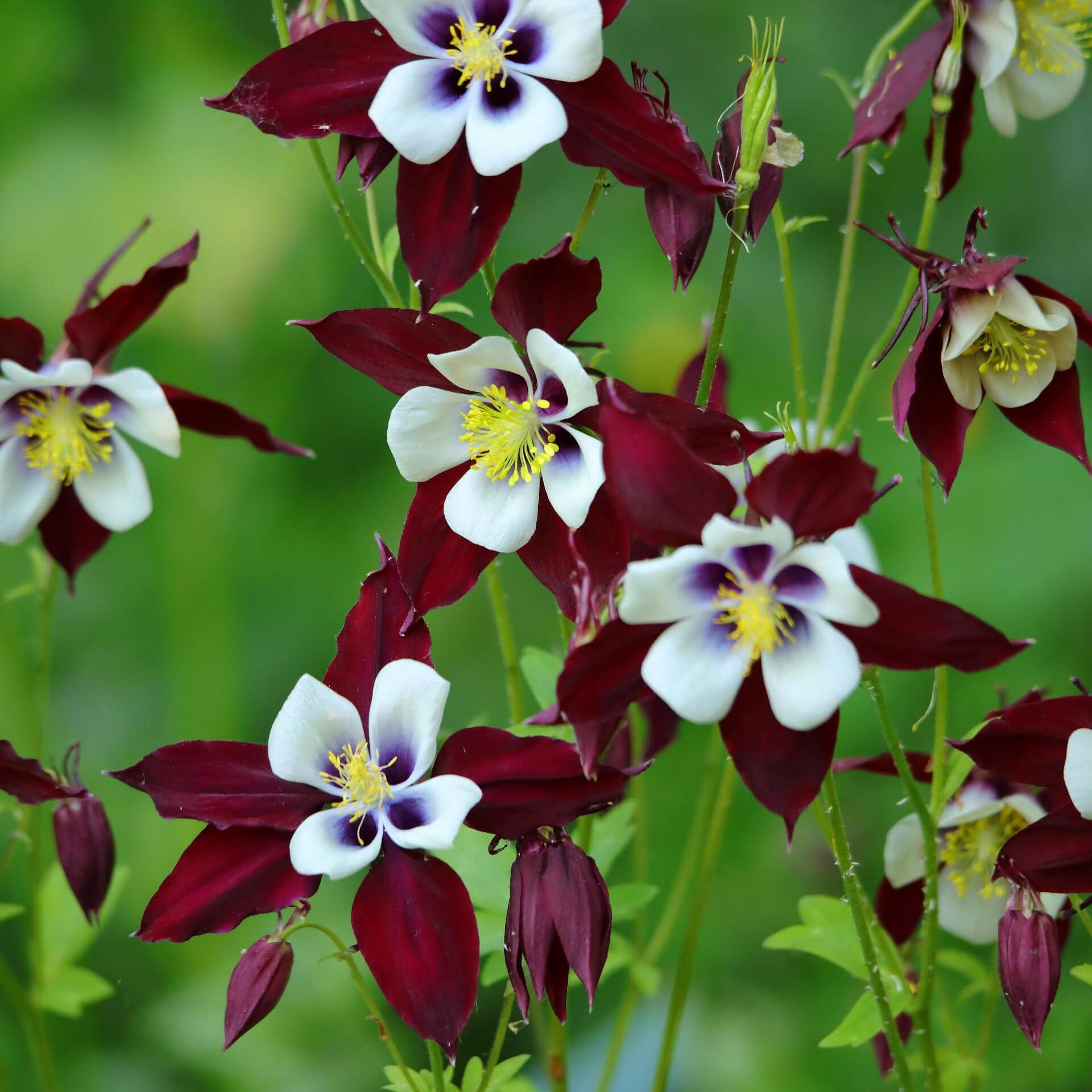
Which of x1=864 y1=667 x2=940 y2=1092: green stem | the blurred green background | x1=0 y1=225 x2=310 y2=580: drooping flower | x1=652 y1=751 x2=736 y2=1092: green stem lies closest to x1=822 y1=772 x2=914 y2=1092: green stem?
x1=864 y1=667 x2=940 y2=1092: green stem

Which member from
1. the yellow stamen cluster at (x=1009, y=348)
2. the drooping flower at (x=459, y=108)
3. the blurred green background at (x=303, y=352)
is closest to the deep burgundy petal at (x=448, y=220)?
the drooping flower at (x=459, y=108)

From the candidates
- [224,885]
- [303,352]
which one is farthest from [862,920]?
[303,352]

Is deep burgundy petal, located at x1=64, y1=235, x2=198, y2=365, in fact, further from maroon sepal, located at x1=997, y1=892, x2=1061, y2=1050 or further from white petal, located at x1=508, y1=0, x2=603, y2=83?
maroon sepal, located at x1=997, y1=892, x2=1061, y2=1050

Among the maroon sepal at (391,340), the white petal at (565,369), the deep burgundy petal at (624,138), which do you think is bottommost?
the white petal at (565,369)

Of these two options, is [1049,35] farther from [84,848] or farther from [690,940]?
[84,848]

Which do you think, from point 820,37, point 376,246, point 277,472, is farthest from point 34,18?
point 376,246

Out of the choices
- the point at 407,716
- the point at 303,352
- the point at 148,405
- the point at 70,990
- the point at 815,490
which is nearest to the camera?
the point at 815,490

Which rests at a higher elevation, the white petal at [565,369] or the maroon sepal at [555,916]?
the white petal at [565,369]

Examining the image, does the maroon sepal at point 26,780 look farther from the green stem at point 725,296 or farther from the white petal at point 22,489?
the green stem at point 725,296
